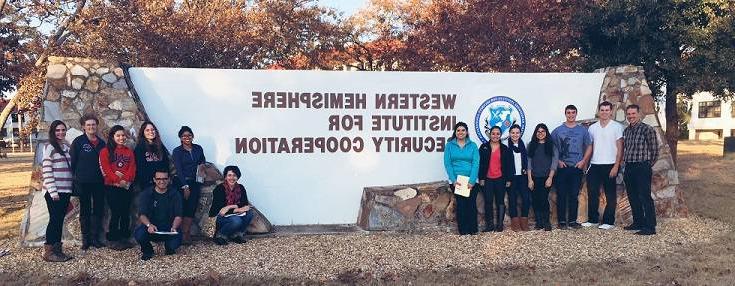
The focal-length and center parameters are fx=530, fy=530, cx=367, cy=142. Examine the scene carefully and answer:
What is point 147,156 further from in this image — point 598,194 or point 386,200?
point 598,194

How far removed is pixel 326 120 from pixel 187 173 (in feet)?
6.28

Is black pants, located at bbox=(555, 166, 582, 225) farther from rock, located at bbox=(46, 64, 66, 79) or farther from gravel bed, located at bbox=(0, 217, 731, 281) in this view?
rock, located at bbox=(46, 64, 66, 79)

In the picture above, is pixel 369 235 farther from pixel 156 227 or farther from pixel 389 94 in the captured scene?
pixel 156 227

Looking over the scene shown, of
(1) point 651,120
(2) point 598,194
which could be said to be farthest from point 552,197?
(1) point 651,120

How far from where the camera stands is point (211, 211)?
589 cm

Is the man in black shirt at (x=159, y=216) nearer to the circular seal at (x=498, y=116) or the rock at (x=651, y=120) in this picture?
the circular seal at (x=498, y=116)

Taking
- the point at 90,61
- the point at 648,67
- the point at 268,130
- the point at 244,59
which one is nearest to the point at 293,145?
the point at 268,130

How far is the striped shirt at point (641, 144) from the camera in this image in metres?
6.18

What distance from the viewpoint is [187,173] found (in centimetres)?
594

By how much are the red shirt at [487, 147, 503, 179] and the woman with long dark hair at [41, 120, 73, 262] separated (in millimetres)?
4595

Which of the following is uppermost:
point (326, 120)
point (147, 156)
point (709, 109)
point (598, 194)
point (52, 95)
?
point (709, 109)

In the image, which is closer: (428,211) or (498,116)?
(428,211)

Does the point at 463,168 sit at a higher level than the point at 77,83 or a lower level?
lower

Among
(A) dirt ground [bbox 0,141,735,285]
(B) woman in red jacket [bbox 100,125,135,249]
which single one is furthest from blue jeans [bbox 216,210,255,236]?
(A) dirt ground [bbox 0,141,735,285]
